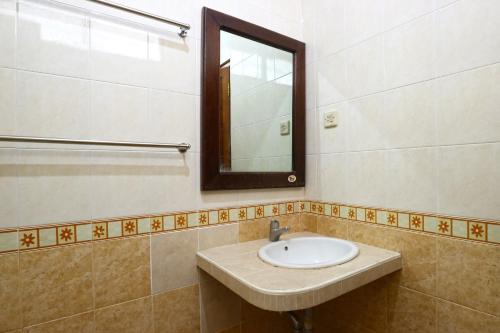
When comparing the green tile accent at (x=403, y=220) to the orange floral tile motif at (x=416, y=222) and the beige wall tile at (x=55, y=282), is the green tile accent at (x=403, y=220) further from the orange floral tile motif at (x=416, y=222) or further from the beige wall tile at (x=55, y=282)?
the beige wall tile at (x=55, y=282)

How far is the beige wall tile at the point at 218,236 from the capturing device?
1.20m

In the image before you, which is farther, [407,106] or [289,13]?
[289,13]

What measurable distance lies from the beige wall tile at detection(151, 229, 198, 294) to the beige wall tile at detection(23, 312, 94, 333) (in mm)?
237

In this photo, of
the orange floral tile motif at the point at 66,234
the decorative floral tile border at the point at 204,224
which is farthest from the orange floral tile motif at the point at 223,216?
the orange floral tile motif at the point at 66,234

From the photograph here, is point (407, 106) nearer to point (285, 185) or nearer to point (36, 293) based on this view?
point (285, 185)

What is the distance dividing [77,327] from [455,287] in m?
1.38

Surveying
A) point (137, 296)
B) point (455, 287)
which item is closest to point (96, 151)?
point (137, 296)

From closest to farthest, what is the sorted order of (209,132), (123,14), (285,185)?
(123,14) → (209,132) → (285,185)

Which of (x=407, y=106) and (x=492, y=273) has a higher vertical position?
(x=407, y=106)

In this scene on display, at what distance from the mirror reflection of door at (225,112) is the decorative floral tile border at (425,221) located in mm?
612

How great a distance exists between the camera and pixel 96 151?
3.20 ft

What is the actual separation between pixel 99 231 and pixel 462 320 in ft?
4.47

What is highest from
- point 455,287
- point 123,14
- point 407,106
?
point 123,14

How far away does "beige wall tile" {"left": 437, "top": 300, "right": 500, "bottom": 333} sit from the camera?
89 cm
